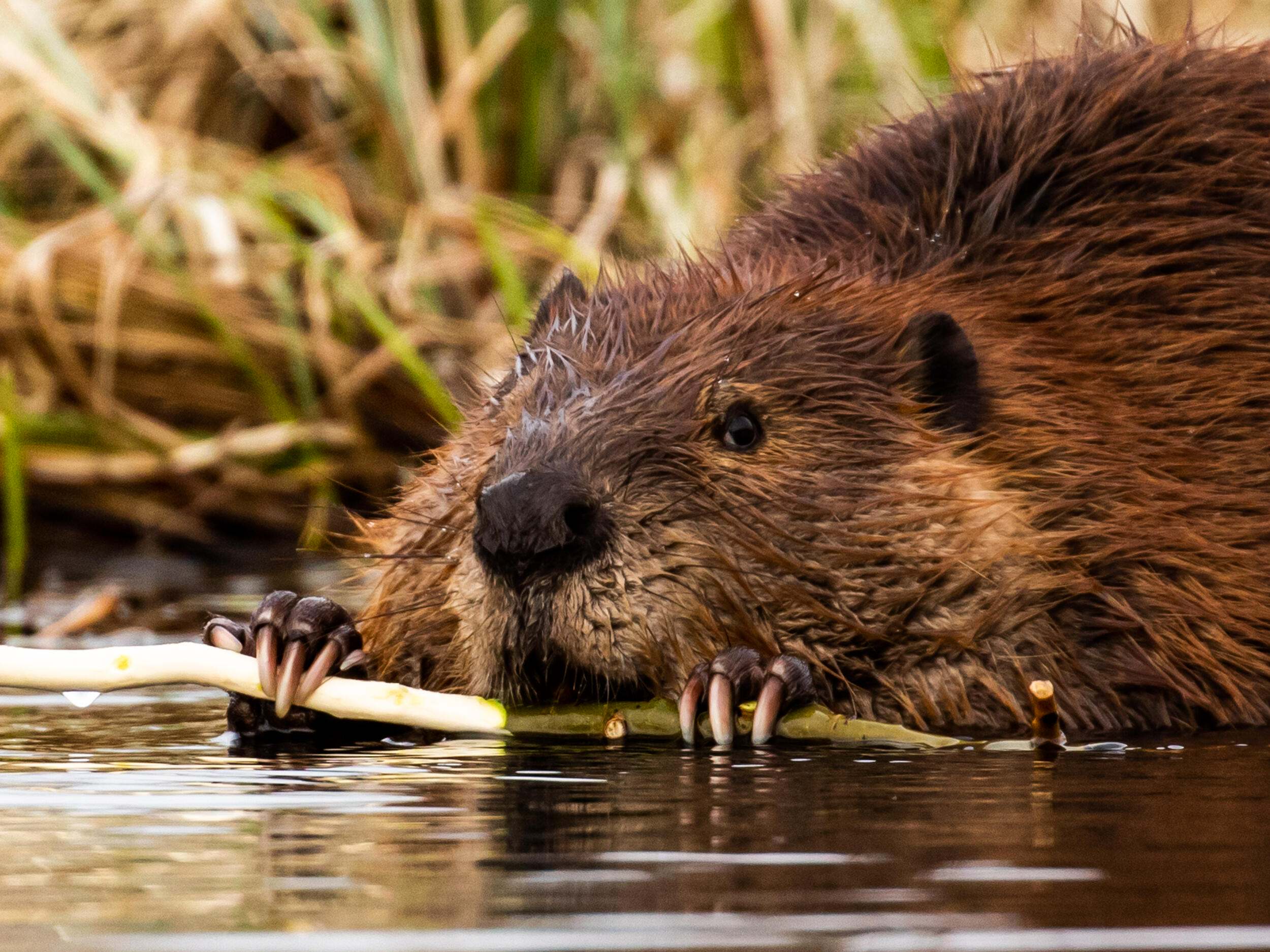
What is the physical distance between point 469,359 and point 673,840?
510 cm

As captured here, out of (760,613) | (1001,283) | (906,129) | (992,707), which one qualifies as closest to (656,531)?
(760,613)

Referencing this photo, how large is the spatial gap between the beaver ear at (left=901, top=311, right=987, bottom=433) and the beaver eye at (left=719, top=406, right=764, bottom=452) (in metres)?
0.26

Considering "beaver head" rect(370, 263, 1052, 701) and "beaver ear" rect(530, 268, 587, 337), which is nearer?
"beaver head" rect(370, 263, 1052, 701)

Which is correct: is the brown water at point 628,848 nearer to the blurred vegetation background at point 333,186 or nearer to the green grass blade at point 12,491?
the green grass blade at point 12,491

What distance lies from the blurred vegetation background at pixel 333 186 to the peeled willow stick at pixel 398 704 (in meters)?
3.09

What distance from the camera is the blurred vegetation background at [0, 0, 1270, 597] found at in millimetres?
6891

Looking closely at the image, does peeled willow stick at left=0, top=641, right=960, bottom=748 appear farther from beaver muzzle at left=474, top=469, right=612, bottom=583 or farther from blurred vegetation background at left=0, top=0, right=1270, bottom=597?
blurred vegetation background at left=0, top=0, right=1270, bottom=597

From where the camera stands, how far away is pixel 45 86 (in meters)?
7.16

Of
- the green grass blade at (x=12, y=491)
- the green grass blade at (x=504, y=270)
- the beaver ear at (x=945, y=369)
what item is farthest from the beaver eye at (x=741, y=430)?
the green grass blade at (x=504, y=270)

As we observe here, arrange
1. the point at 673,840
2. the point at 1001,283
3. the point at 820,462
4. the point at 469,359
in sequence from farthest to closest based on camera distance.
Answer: the point at 469,359 < the point at 1001,283 < the point at 820,462 < the point at 673,840

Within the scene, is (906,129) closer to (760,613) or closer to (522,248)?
(760,613)

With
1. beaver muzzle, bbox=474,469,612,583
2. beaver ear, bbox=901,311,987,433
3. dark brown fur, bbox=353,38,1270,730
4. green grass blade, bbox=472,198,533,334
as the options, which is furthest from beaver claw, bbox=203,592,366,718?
green grass blade, bbox=472,198,533,334

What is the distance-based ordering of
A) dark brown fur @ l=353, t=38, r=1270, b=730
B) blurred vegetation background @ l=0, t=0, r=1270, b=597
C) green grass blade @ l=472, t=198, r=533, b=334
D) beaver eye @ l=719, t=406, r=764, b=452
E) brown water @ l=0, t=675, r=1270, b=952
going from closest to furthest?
1. brown water @ l=0, t=675, r=1270, b=952
2. dark brown fur @ l=353, t=38, r=1270, b=730
3. beaver eye @ l=719, t=406, r=764, b=452
4. green grass blade @ l=472, t=198, r=533, b=334
5. blurred vegetation background @ l=0, t=0, r=1270, b=597

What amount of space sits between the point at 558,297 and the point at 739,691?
3.20 ft
